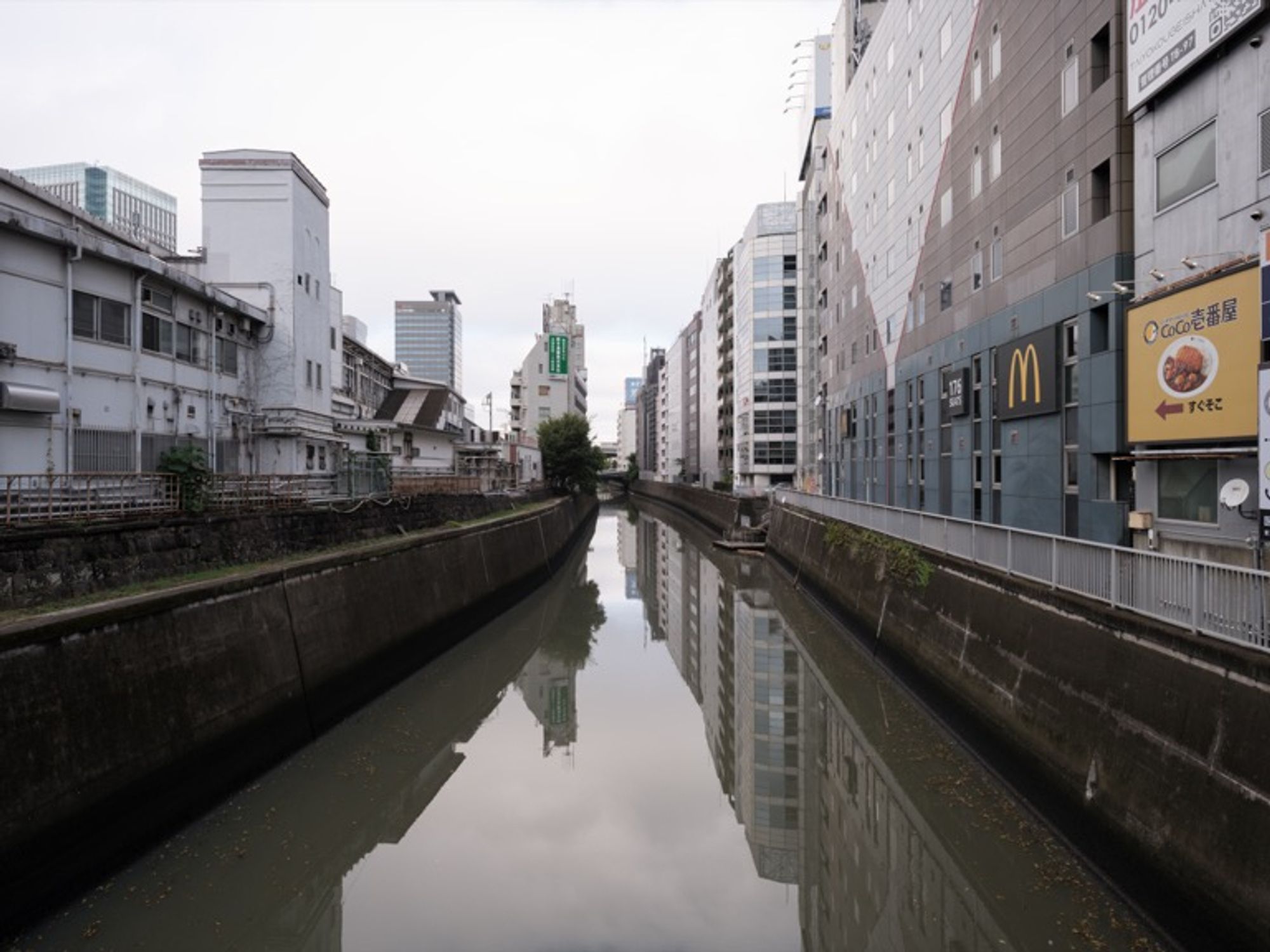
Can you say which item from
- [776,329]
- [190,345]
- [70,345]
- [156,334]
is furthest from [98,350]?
[776,329]

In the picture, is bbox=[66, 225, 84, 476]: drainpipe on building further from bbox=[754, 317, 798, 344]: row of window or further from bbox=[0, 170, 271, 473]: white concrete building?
bbox=[754, 317, 798, 344]: row of window

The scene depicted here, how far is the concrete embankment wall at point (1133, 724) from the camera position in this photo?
6.14 metres

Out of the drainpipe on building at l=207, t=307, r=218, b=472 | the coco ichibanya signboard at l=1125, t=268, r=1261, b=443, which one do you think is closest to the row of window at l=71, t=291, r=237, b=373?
the drainpipe on building at l=207, t=307, r=218, b=472

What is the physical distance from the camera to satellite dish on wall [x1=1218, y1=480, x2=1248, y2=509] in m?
10.0

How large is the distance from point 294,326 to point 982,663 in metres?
21.3

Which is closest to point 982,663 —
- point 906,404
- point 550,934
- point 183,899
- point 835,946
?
point 835,946

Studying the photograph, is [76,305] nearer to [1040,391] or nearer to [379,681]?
[379,681]

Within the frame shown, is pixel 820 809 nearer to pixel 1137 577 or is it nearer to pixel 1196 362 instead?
pixel 1137 577

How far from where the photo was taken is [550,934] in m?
7.74

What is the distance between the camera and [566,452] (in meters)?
62.3

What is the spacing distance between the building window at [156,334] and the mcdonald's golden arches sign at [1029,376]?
20.1m

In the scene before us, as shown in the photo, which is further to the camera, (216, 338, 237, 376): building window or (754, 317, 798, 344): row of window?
(754, 317, 798, 344): row of window

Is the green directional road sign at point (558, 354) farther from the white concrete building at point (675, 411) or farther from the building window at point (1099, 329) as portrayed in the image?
the building window at point (1099, 329)

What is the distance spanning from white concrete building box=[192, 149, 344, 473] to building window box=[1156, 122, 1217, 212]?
21.7 m
